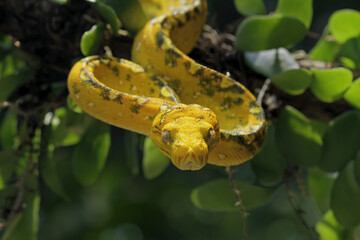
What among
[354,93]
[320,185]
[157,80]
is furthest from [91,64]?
[320,185]

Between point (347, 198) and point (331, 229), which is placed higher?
point (347, 198)

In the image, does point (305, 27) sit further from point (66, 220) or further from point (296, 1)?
point (66, 220)

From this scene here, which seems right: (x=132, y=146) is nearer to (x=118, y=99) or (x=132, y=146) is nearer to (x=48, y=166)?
(x=48, y=166)

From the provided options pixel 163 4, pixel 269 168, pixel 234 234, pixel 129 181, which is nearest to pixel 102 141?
pixel 269 168

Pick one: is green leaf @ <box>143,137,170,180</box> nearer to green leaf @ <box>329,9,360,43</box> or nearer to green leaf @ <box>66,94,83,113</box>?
green leaf @ <box>66,94,83,113</box>

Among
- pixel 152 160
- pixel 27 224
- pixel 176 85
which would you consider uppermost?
pixel 176 85

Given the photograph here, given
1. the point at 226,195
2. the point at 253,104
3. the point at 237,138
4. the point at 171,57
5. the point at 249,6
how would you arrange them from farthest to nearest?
the point at 249,6 → the point at 226,195 → the point at 171,57 → the point at 253,104 → the point at 237,138

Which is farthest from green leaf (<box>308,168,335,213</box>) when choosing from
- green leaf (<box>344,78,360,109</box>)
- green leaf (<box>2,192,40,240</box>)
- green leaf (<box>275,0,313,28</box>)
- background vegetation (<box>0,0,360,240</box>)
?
green leaf (<box>2,192,40,240</box>)
